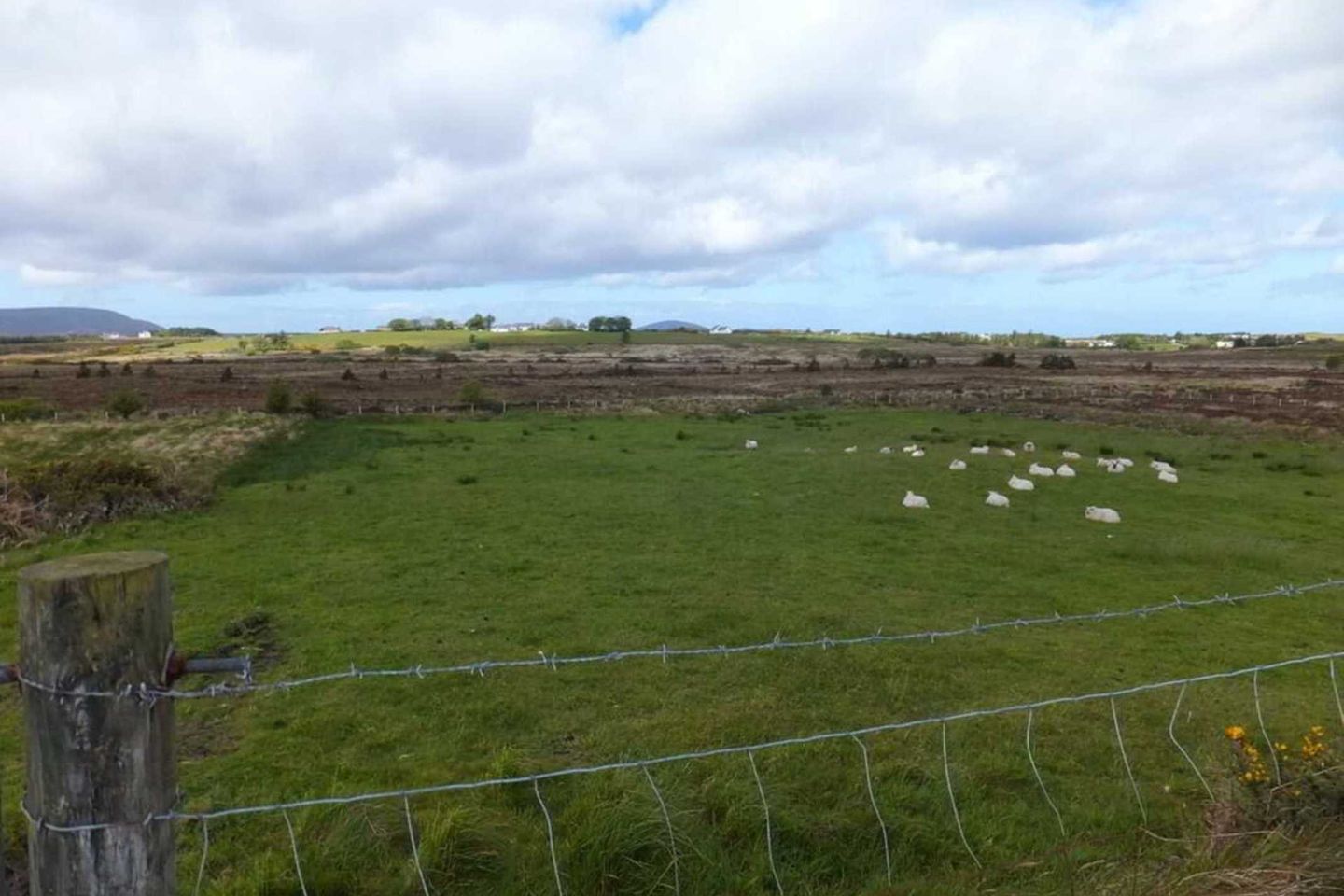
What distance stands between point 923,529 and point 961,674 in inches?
333

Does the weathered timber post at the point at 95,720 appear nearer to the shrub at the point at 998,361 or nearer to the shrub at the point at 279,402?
the shrub at the point at 279,402

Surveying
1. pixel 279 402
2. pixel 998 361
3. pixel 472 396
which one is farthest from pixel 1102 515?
pixel 998 361

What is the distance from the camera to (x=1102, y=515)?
62.4ft

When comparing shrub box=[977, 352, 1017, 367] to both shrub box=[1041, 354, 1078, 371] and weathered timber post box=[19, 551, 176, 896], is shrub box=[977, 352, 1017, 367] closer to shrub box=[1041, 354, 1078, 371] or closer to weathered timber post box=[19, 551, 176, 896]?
shrub box=[1041, 354, 1078, 371]

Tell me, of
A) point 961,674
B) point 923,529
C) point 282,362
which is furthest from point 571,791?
point 282,362

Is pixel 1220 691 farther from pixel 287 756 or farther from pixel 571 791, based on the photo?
pixel 287 756

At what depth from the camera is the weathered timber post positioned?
2846 mm

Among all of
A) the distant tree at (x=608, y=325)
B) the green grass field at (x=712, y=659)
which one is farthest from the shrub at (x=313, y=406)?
the distant tree at (x=608, y=325)

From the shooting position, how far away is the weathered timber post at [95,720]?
9.34ft

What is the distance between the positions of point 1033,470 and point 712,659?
16982mm

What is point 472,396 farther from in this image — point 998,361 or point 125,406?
point 998,361

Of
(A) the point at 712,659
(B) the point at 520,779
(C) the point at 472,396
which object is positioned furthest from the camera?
(C) the point at 472,396

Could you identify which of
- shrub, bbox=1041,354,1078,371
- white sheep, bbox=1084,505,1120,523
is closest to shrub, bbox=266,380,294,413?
white sheep, bbox=1084,505,1120,523

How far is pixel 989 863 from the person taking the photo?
551 cm
